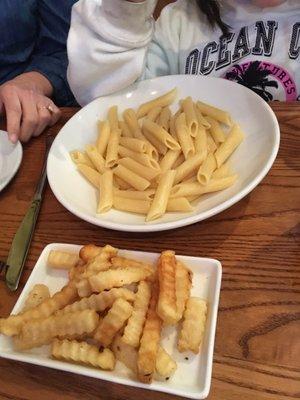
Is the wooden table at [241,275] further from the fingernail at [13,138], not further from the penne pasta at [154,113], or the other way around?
the penne pasta at [154,113]

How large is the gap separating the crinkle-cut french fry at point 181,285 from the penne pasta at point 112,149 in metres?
0.28

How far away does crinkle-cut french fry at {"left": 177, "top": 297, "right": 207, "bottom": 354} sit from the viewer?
51 centimetres

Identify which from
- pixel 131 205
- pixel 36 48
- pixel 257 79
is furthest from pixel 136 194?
pixel 36 48

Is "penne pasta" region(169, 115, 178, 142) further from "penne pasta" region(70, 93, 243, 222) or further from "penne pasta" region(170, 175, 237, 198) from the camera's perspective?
"penne pasta" region(170, 175, 237, 198)

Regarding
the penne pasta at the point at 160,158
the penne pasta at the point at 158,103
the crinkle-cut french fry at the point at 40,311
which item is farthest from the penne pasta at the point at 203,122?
the crinkle-cut french fry at the point at 40,311

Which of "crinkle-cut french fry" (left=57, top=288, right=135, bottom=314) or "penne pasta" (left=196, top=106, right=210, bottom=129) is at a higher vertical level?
"penne pasta" (left=196, top=106, right=210, bottom=129)

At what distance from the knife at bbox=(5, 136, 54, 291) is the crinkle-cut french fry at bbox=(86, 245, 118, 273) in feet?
0.53

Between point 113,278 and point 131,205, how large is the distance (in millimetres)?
205

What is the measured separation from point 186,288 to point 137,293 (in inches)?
2.6

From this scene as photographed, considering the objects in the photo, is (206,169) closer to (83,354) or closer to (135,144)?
(135,144)

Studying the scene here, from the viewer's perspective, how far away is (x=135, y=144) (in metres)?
0.79

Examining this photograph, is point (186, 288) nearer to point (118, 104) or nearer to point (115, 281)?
point (115, 281)

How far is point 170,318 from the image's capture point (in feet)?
1.68

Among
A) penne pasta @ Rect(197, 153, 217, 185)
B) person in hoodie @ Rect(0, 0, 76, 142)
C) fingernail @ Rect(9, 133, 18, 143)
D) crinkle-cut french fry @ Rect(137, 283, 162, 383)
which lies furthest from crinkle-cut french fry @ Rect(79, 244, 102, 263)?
person in hoodie @ Rect(0, 0, 76, 142)
